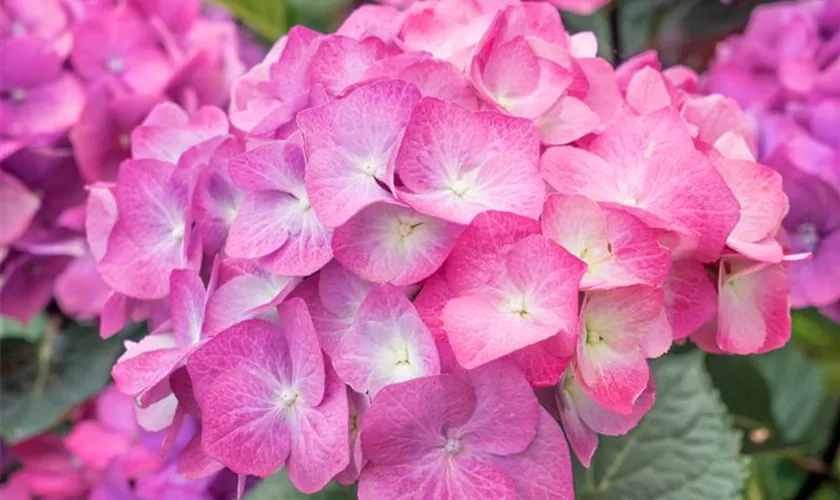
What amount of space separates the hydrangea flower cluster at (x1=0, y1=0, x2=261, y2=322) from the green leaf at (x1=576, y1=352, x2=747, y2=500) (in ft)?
1.39

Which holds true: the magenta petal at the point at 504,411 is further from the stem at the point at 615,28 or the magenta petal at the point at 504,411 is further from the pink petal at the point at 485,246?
the stem at the point at 615,28

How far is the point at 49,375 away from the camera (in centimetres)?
87

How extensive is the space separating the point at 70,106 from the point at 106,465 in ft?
0.98

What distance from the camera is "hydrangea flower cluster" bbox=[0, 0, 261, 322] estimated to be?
71cm

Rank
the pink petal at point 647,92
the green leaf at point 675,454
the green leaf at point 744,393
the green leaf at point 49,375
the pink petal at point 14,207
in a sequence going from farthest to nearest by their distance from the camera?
the green leaf at point 744,393, the green leaf at point 49,375, the pink petal at point 14,207, the green leaf at point 675,454, the pink petal at point 647,92

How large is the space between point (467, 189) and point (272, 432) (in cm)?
14

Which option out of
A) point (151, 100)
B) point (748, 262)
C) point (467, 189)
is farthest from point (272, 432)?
point (151, 100)

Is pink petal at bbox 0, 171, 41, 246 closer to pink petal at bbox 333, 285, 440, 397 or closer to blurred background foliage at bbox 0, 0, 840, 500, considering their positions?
blurred background foliage at bbox 0, 0, 840, 500

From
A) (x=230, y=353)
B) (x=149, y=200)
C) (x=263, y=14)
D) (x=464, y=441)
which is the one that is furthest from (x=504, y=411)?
(x=263, y=14)

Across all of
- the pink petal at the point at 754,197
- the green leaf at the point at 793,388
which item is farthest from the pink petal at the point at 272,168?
the green leaf at the point at 793,388

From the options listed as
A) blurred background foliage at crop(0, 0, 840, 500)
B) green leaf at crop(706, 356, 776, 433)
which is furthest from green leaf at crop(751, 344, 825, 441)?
green leaf at crop(706, 356, 776, 433)

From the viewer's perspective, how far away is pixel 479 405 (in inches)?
15.4

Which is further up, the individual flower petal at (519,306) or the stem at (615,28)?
the individual flower petal at (519,306)

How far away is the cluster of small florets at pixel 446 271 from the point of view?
1.27ft
